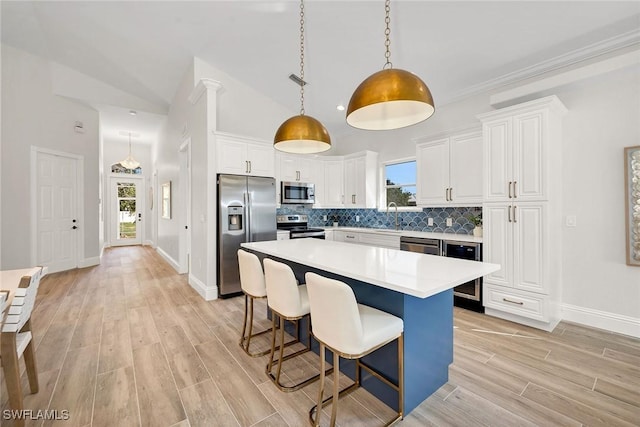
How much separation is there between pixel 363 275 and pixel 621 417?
1.82m

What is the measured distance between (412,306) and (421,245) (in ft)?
7.12

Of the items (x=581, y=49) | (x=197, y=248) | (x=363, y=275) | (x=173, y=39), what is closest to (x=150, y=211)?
(x=197, y=248)

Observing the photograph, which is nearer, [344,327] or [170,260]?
[344,327]

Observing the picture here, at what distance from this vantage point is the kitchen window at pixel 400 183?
190 inches

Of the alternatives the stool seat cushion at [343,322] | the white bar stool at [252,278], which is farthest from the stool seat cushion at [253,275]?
the stool seat cushion at [343,322]

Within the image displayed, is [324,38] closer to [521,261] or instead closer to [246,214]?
[246,214]

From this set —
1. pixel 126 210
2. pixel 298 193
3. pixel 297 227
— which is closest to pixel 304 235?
pixel 297 227

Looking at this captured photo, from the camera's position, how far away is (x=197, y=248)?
4.32m

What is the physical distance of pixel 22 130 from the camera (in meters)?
4.61

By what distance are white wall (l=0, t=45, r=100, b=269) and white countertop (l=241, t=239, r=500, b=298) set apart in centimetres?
492

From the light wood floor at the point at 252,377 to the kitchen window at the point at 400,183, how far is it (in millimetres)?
2137

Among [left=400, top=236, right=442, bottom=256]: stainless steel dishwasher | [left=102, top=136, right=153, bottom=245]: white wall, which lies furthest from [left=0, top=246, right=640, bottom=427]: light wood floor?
[left=102, top=136, right=153, bottom=245]: white wall

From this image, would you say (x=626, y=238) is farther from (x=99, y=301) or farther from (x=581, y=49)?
(x=99, y=301)

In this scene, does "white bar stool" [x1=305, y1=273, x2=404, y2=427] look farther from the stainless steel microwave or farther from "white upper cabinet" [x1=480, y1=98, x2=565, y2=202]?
the stainless steel microwave
